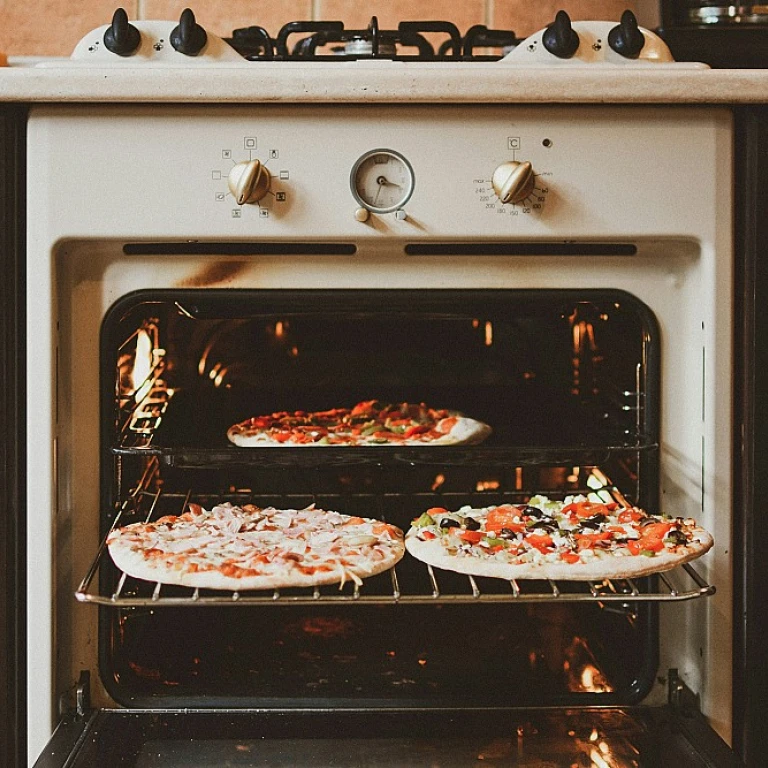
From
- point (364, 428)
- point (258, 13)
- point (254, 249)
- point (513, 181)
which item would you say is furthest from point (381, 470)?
point (258, 13)

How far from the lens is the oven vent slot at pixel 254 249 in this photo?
3.89 ft

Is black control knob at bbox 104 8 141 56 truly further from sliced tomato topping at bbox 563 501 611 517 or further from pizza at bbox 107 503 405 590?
sliced tomato topping at bbox 563 501 611 517

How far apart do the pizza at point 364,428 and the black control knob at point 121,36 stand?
0.61 meters

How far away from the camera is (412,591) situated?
1.26 metres

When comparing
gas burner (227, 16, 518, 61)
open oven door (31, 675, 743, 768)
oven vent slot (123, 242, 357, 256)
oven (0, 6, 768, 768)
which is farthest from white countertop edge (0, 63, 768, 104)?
open oven door (31, 675, 743, 768)

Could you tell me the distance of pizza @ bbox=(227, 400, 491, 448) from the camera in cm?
152

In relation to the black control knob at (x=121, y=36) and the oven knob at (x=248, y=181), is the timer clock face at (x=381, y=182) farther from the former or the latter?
the black control knob at (x=121, y=36)

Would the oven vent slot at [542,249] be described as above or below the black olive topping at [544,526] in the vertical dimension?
above

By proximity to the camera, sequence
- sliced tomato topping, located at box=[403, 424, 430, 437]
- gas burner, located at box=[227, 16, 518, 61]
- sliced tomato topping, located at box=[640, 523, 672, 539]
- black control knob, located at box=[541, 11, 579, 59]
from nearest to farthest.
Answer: sliced tomato topping, located at box=[640, 523, 672, 539] < black control knob, located at box=[541, 11, 579, 59] < gas burner, located at box=[227, 16, 518, 61] < sliced tomato topping, located at box=[403, 424, 430, 437]

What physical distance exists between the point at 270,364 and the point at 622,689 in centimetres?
94

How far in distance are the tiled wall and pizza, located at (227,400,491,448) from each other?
86 cm

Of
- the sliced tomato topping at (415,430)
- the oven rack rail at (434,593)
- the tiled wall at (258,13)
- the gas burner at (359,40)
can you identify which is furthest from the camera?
the tiled wall at (258,13)

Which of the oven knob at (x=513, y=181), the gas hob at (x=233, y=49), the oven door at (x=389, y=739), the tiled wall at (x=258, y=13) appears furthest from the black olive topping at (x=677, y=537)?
the tiled wall at (x=258, y=13)
